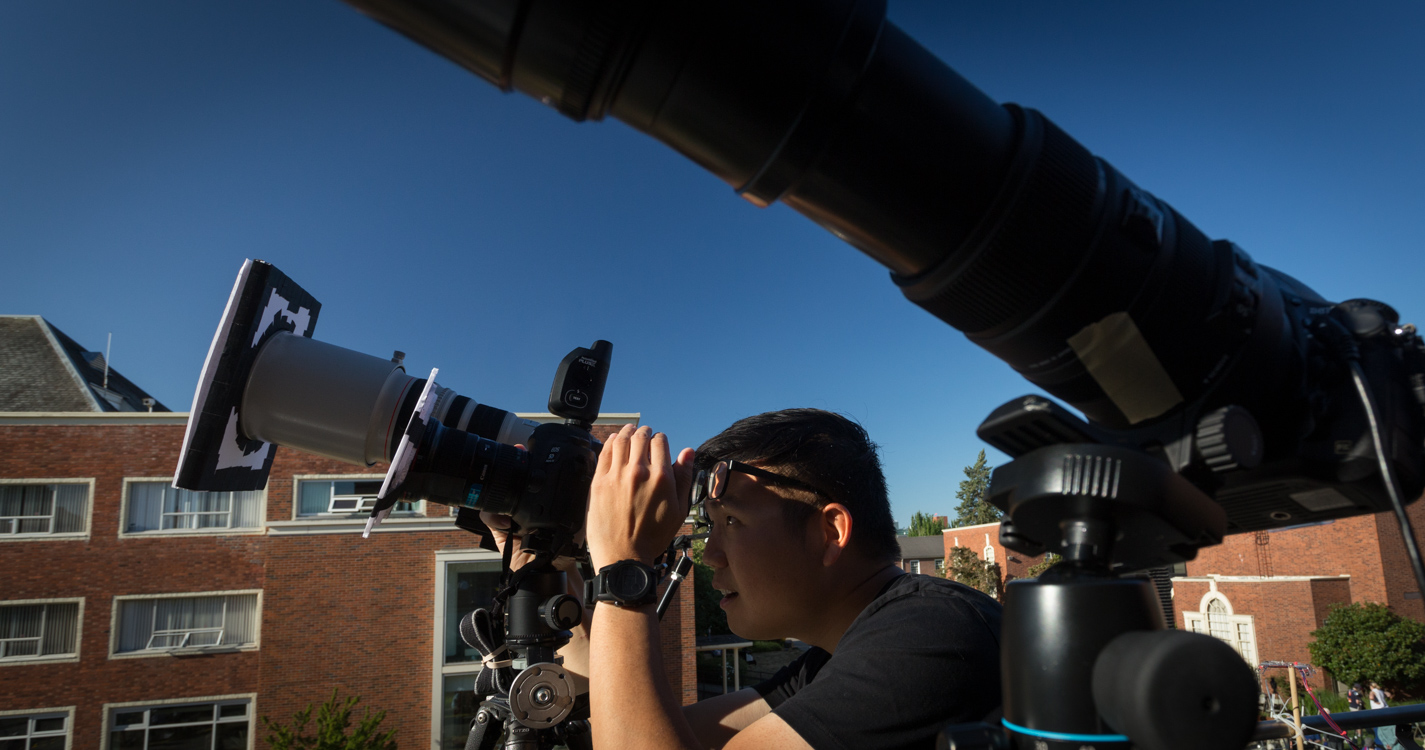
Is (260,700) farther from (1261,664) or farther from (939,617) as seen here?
(1261,664)

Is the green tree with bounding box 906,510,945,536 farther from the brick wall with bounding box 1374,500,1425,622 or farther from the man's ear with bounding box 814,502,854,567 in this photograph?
the man's ear with bounding box 814,502,854,567

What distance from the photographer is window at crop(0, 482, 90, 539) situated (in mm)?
A: 19734

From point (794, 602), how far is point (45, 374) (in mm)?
30184

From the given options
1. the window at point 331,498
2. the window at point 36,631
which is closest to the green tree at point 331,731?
the window at point 331,498

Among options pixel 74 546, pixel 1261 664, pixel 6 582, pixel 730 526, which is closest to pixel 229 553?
pixel 74 546

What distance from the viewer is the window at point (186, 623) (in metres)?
19.7

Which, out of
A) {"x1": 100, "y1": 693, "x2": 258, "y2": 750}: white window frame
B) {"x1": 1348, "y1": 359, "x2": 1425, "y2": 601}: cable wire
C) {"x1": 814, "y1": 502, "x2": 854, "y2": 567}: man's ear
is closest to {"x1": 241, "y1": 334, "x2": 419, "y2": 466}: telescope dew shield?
{"x1": 814, "y1": 502, "x2": 854, "y2": 567}: man's ear

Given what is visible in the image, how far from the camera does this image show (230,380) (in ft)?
7.40

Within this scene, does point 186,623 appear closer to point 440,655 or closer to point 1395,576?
point 440,655

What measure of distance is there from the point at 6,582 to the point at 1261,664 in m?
32.5

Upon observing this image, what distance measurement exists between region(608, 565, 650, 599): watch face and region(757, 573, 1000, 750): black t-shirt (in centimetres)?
36

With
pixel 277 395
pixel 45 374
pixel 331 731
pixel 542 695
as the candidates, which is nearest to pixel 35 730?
pixel 331 731

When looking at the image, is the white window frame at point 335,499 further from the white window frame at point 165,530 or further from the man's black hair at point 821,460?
the man's black hair at point 821,460

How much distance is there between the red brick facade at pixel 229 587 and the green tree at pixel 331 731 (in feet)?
1.26
